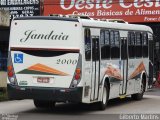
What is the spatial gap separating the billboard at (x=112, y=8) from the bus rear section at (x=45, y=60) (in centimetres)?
2605

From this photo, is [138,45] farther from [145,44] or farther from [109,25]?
[109,25]

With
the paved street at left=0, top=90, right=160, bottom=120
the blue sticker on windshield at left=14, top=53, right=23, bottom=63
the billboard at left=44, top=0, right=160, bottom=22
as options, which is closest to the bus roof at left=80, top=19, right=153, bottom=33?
the blue sticker on windshield at left=14, top=53, right=23, bottom=63

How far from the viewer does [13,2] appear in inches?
1799

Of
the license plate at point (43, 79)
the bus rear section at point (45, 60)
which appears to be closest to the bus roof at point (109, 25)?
the bus rear section at point (45, 60)

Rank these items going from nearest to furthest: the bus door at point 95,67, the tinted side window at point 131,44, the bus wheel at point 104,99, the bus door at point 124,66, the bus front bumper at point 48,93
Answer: the bus front bumper at point 48,93 → the bus door at point 95,67 → the bus wheel at point 104,99 → the bus door at point 124,66 → the tinted side window at point 131,44

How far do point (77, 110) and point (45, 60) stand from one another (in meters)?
2.54

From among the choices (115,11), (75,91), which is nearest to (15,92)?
(75,91)

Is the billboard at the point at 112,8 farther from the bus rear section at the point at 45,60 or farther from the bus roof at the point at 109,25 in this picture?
the bus rear section at the point at 45,60

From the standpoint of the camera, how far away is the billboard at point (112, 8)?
43.2m

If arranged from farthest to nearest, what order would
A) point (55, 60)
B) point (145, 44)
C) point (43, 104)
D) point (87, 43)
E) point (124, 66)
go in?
point (145, 44) < point (124, 66) < point (43, 104) < point (87, 43) < point (55, 60)

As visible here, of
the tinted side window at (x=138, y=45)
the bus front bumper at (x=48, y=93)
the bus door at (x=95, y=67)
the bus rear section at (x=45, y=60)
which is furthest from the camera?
the tinted side window at (x=138, y=45)

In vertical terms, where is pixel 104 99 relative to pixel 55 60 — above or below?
below

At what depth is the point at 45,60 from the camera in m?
17.6

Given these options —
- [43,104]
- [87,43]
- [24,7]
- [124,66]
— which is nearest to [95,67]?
[87,43]
